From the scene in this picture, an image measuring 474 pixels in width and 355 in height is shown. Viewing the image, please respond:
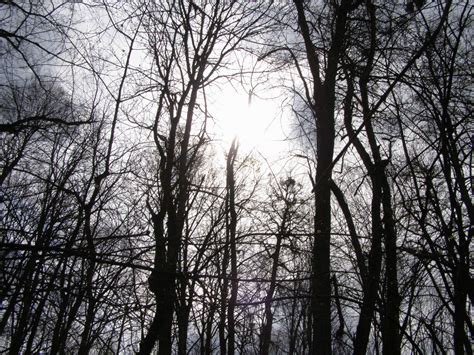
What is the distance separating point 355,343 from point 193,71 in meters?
3.40

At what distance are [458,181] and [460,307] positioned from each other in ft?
2.02

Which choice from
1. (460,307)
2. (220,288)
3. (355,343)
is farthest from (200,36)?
(355,343)

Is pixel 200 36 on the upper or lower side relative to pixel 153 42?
lower

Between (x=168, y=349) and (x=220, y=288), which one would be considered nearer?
(x=220, y=288)

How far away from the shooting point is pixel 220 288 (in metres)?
1.41

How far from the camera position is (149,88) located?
420 centimetres

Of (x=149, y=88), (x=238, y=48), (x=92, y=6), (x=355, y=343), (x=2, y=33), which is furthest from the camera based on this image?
(x=149, y=88)

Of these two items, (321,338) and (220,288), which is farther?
(321,338)

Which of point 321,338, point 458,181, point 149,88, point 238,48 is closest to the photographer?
Result: point 458,181

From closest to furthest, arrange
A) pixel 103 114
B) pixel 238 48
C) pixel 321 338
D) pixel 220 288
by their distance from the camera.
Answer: pixel 220 288 → pixel 321 338 → pixel 238 48 → pixel 103 114

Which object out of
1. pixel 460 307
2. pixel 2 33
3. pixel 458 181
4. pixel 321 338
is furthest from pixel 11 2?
pixel 321 338

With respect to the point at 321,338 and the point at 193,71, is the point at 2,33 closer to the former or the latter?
the point at 193,71

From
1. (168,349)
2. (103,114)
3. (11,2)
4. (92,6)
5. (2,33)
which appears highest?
(103,114)

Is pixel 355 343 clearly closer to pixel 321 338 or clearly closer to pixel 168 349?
pixel 321 338
